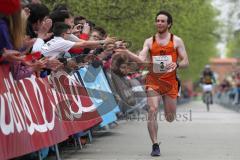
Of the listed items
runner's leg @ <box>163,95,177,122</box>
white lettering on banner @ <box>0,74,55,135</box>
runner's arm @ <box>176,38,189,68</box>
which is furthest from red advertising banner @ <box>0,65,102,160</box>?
runner's arm @ <box>176,38,189,68</box>

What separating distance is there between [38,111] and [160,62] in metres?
2.77

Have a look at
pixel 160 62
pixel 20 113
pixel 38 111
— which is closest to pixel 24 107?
pixel 20 113

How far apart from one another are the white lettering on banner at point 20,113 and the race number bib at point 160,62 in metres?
2.45

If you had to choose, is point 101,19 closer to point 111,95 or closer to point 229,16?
point 111,95

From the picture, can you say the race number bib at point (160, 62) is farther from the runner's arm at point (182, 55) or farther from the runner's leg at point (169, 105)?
the runner's leg at point (169, 105)

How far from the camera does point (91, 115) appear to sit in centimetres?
1168

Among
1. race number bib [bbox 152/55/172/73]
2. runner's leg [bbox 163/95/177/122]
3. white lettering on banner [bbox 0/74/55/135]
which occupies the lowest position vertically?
runner's leg [bbox 163/95/177/122]

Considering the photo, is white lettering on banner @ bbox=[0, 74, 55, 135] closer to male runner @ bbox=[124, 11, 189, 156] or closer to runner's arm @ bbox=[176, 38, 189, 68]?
male runner @ bbox=[124, 11, 189, 156]

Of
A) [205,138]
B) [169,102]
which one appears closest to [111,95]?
Result: [205,138]

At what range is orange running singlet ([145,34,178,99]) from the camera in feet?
35.9

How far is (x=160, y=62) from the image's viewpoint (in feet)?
35.8

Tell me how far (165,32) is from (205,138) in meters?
2.99

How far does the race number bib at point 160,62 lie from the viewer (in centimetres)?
1093

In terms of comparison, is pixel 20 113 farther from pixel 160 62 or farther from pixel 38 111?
pixel 160 62
